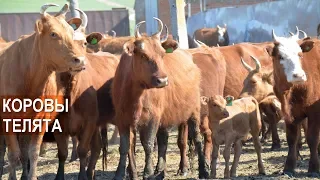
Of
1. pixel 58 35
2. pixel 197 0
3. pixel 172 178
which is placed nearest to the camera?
pixel 58 35

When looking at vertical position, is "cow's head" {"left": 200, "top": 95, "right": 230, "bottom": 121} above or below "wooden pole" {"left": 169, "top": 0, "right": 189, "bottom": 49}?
below

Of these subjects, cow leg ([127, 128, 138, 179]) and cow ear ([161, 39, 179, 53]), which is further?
cow ear ([161, 39, 179, 53])

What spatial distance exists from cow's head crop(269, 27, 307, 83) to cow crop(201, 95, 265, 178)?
113 centimetres

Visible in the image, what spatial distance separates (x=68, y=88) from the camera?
9.31 m

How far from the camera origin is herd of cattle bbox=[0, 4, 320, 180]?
8625mm

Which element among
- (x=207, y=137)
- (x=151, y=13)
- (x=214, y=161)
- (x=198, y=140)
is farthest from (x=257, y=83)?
(x=151, y=13)

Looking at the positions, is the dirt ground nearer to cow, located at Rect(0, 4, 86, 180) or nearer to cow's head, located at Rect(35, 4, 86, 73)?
cow, located at Rect(0, 4, 86, 180)

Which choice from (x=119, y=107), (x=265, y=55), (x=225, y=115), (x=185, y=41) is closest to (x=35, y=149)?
(x=119, y=107)

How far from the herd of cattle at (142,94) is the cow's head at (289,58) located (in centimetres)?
1

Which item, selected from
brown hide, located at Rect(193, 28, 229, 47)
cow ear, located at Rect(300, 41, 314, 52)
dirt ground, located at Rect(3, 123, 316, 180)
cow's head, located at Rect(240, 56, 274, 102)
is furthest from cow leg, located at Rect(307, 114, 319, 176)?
brown hide, located at Rect(193, 28, 229, 47)

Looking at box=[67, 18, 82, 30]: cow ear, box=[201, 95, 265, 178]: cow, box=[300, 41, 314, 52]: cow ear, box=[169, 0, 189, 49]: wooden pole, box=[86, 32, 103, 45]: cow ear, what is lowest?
box=[201, 95, 265, 178]: cow

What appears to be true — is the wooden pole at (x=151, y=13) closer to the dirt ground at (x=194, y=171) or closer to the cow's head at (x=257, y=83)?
the dirt ground at (x=194, y=171)

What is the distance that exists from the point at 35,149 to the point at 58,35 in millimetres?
1479

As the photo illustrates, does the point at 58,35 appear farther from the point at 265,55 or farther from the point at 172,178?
the point at 265,55
